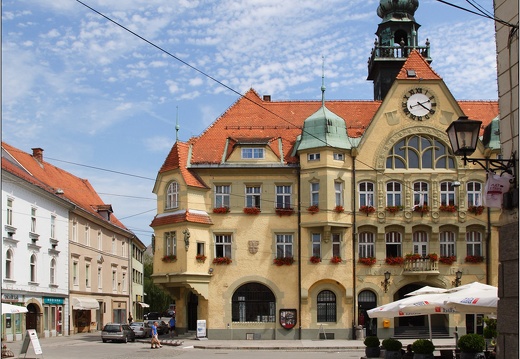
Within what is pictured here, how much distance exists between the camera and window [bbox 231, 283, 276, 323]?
4484cm

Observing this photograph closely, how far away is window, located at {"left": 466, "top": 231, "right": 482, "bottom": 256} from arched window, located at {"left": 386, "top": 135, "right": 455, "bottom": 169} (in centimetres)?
405

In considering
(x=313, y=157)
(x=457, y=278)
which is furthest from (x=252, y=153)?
(x=457, y=278)

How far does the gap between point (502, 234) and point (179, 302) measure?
1424 inches

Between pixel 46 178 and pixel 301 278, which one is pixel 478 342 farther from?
pixel 46 178

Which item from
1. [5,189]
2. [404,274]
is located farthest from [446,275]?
[5,189]

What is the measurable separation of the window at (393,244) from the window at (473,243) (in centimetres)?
390

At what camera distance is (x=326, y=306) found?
44812mm

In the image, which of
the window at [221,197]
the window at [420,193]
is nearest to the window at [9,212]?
the window at [221,197]

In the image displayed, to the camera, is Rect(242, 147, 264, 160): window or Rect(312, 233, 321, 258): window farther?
Rect(242, 147, 264, 160): window

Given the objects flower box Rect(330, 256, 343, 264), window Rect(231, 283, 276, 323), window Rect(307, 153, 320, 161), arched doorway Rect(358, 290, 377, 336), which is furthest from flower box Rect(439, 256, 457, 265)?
window Rect(231, 283, 276, 323)

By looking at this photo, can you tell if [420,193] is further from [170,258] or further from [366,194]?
[170,258]

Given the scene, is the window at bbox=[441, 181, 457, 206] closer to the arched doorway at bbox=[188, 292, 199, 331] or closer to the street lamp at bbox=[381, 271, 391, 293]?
the street lamp at bbox=[381, 271, 391, 293]

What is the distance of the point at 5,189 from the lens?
140 feet

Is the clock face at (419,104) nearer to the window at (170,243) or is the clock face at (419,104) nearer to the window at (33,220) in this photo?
the window at (170,243)
